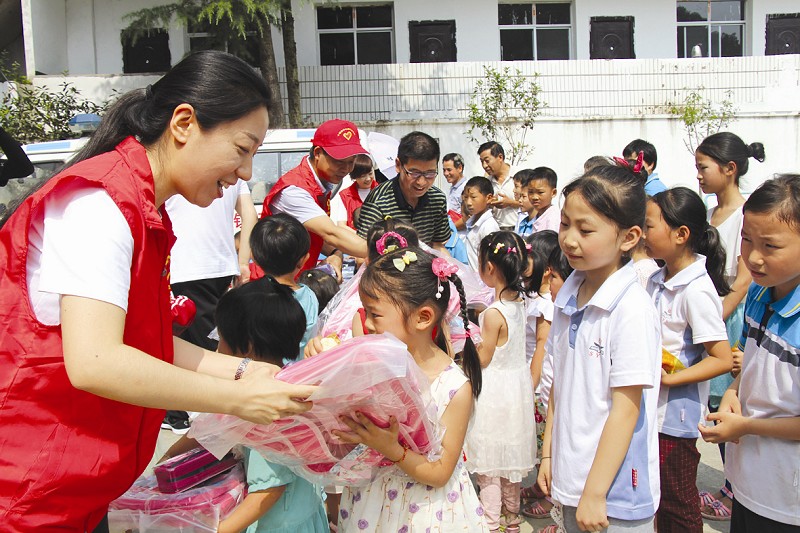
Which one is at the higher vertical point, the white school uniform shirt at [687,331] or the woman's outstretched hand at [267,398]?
the woman's outstretched hand at [267,398]

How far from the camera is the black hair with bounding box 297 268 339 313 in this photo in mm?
3984

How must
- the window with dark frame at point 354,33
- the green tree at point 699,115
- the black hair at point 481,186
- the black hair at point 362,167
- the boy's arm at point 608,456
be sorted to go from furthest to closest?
the window with dark frame at point 354,33
the green tree at point 699,115
the black hair at point 481,186
the black hair at point 362,167
the boy's arm at point 608,456

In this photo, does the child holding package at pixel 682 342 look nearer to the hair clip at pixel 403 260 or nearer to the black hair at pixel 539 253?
the black hair at pixel 539 253

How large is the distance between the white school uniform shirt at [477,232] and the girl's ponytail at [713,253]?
115 inches

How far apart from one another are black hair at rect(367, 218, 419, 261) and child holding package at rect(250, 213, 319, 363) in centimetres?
32

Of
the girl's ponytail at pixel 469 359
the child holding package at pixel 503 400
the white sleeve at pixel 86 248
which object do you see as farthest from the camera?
the child holding package at pixel 503 400

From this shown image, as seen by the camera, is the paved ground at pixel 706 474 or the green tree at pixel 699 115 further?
the green tree at pixel 699 115

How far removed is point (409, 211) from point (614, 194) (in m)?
1.83

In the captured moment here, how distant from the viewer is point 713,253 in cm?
313

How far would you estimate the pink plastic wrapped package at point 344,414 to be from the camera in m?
1.58

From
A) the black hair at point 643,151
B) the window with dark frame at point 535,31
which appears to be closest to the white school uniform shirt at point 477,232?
the black hair at point 643,151

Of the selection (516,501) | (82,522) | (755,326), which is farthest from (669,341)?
(82,522)

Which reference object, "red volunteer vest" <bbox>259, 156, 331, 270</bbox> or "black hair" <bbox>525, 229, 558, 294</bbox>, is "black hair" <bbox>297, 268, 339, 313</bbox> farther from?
"black hair" <bbox>525, 229, 558, 294</bbox>

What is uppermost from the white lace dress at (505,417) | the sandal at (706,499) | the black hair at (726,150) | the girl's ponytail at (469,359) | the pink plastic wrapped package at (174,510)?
the black hair at (726,150)
